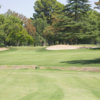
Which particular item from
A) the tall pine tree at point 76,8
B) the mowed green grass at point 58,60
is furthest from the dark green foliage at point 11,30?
the mowed green grass at point 58,60

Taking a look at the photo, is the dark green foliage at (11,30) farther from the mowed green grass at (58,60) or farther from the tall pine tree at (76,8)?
the mowed green grass at (58,60)

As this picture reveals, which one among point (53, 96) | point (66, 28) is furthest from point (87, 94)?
point (66, 28)

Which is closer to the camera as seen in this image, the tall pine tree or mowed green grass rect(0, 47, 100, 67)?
mowed green grass rect(0, 47, 100, 67)

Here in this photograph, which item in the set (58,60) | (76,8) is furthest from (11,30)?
(58,60)

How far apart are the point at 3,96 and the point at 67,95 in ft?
5.75

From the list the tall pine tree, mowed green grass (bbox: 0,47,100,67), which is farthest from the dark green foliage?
mowed green grass (bbox: 0,47,100,67)

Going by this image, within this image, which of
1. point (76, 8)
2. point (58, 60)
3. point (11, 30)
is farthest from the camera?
point (11, 30)

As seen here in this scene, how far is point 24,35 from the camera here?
47.2 metres

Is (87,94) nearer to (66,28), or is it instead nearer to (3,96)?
(3,96)

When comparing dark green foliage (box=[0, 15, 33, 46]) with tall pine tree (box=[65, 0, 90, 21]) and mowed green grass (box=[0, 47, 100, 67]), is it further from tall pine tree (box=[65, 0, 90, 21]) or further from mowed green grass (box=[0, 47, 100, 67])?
mowed green grass (box=[0, 47, 100, 67])

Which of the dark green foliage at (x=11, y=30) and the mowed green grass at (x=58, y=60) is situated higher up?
the dark green foliage at (x=11, y=30)

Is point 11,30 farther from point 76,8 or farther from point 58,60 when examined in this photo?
point 58,60

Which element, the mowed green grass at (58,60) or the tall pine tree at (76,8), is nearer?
the mowed green grass at (58,60)

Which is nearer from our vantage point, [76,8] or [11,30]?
[76,8]
